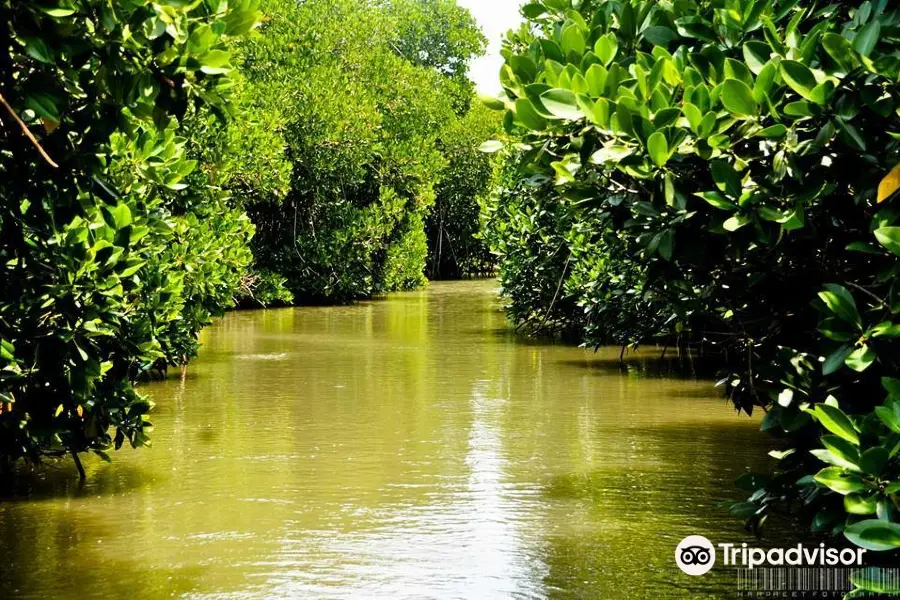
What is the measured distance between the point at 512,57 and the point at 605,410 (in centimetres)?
620

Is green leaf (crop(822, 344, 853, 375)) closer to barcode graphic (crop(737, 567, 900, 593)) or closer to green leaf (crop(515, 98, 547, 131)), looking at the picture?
green leaf (crop(515, 98, 547, 131))

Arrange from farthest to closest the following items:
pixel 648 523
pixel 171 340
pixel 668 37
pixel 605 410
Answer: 1. pixel 171 340
2. pixel 605 410
3. pixel 648 523
4. pixel 668 37

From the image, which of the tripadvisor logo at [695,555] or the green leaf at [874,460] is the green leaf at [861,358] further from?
the tripadvisor logo at [695,555]

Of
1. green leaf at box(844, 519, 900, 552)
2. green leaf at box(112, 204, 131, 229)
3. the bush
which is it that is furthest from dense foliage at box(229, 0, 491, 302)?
green leaf at box(844, 519, 900, 552)

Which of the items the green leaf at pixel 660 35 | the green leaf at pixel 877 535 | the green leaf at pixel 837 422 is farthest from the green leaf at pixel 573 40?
the green leaf at pixel 877 535

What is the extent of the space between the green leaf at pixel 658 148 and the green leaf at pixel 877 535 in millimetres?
1564

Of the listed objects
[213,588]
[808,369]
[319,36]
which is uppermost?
[319,36]

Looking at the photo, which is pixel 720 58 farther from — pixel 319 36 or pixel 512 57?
pixel 319 36

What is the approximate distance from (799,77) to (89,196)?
117 inches

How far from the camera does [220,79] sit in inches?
179

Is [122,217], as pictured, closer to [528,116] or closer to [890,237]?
[528,116]

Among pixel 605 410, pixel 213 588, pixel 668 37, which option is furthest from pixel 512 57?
pixel 605 410

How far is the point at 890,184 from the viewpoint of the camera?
3.76 metres

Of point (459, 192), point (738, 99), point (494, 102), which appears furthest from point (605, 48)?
point (459, 192)
